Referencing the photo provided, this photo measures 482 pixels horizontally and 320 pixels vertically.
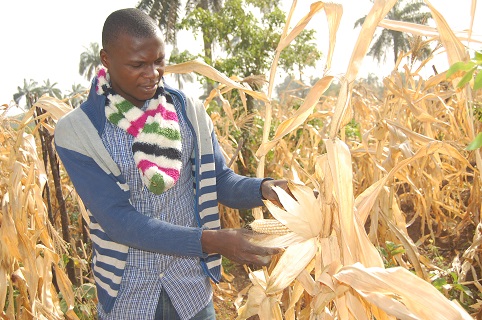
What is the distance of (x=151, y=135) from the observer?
4.36 ft

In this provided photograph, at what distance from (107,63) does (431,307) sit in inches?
38.0

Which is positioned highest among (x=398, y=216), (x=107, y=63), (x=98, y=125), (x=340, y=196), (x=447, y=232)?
(x=107, y=63)

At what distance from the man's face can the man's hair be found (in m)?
0.01

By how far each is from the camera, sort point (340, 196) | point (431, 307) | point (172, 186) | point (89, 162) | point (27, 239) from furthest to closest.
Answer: point (27, 239)
point (172, 186)
point (89, 162)
point (340, 196)
point (431, 307)

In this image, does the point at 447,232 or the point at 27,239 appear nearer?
the point at 27,239

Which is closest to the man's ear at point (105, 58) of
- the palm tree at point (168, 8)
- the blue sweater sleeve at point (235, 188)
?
the blue sweater sleeve at point (235, 188)

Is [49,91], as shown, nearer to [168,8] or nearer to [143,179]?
[143,179]

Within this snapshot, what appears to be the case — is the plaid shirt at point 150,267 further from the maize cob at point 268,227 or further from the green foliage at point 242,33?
the green foliage at point 242,33

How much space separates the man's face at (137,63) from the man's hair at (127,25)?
12 mm

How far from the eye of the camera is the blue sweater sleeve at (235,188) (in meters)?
1.36

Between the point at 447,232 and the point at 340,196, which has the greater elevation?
the point at 340,196

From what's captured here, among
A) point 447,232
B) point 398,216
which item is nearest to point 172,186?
point 398,216

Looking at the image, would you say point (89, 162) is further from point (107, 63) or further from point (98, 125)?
point (107, 63)

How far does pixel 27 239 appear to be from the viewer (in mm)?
1849
